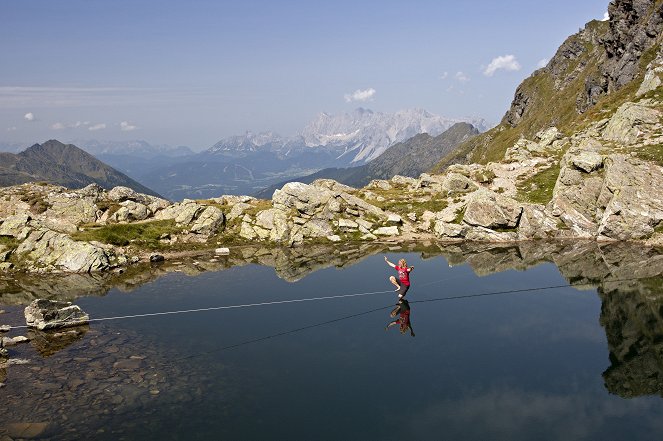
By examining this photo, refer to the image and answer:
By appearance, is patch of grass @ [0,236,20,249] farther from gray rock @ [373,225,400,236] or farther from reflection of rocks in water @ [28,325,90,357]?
gray rock @ [373,225,400,236]

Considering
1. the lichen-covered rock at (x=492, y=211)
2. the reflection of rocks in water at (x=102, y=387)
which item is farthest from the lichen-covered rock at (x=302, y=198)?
the reflection of rocks in water at (x=102, y=387)

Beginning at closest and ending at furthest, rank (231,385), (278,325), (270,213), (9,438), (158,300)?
(9,438), (231,385), (278,325), (158,300), (270,213)

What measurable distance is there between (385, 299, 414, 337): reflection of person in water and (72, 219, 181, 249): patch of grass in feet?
145

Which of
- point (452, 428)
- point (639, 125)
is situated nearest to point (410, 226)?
point (639, 125)

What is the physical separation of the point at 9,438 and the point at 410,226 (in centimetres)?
6361

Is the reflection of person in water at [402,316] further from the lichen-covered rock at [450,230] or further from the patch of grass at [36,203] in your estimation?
the patch of grass at [36,203]

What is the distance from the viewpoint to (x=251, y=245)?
76.3m

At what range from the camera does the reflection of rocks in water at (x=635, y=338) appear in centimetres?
2819

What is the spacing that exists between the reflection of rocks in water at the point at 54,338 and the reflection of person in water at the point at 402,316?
2609 centimetres

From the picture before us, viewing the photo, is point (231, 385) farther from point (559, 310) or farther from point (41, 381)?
point (559, 310)

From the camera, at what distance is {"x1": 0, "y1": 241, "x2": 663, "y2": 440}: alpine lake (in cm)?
2505

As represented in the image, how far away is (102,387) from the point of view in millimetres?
29359

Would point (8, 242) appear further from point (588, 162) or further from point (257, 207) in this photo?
point (588, 162)

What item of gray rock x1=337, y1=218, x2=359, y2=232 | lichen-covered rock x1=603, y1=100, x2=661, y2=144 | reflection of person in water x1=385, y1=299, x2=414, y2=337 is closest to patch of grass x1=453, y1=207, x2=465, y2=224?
gray rock x1=337, y1=218, x2=359, y2=232
